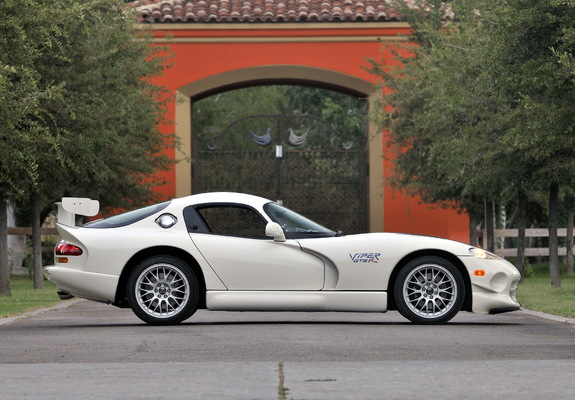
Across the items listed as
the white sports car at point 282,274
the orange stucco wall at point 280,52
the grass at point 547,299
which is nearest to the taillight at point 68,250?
the white sports car at point 282,274

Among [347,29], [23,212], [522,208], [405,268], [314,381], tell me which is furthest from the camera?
[23,212]

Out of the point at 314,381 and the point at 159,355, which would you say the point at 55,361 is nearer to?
the point at 159,355

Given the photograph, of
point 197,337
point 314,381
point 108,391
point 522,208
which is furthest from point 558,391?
point 522,208

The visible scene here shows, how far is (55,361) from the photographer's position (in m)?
9.09

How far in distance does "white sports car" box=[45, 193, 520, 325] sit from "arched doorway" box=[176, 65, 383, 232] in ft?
62.1

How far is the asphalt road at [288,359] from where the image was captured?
727 centimetres

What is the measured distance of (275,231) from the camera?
1275 centimetres

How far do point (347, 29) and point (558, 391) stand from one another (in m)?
27.6

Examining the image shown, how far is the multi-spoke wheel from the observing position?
12797 mm

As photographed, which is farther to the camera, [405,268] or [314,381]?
[405,268]

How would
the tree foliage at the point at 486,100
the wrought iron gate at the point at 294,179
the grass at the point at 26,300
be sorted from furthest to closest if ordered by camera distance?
the wrought iron gate at the point at 294,179 → the tree foliage at the point at 486,100 → the grass at the point at 26,300

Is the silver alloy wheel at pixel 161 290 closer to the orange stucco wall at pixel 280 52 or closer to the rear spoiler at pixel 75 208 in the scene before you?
the rear spoiler at pixel 75 208

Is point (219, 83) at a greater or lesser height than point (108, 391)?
greater

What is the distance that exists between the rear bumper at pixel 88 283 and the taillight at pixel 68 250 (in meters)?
0.16
